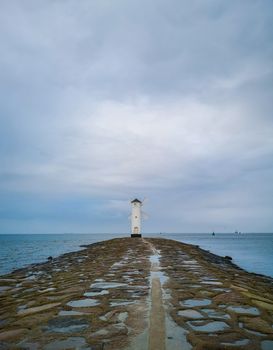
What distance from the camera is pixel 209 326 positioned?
7.33 metres

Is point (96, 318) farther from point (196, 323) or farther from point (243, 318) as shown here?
point (243, 318)

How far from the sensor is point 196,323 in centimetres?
756

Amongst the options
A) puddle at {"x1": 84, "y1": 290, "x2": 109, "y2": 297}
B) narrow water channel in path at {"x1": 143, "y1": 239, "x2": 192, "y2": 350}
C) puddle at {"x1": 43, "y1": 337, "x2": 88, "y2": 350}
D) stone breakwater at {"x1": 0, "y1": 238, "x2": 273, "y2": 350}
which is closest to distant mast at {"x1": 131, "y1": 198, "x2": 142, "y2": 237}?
stone breakwater at {"x1": 0, "y1": 238, "x2": 273, "y2": 350}

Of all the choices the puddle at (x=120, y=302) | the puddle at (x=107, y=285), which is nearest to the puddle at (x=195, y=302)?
A: the puddle at (x=120, y=302)

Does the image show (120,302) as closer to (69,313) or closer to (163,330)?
(69,313)

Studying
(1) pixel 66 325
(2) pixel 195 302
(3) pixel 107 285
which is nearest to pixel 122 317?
(1) pixel 66 325

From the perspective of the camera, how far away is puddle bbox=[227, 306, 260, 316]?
8.72m

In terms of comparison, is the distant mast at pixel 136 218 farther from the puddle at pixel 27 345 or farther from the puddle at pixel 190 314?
the puddle at pixel 27 345

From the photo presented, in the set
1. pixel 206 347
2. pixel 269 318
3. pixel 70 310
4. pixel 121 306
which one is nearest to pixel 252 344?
pixel 206 347

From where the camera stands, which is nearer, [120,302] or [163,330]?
[163,330]

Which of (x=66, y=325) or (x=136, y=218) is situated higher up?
(x=136, y=218)

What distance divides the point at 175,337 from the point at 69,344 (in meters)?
1.98

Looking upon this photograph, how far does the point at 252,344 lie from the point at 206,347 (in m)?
0.94

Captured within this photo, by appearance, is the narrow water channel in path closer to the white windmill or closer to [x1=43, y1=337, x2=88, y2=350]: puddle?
[x1=43, y1=337, x2=88, y2=350]: puddle
